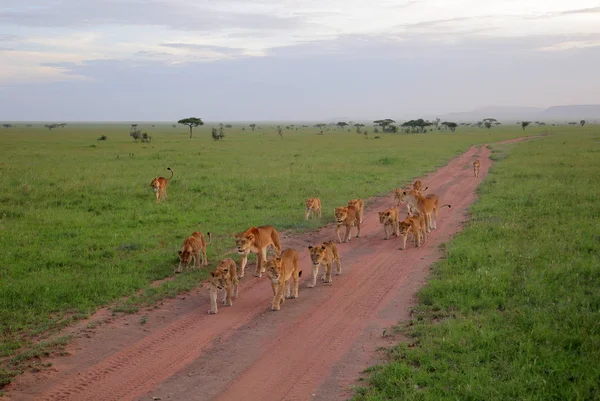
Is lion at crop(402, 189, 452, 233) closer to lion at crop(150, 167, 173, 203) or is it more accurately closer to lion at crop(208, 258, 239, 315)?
lion at crop(208, 258, 239, 315)

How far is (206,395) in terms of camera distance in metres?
6.39

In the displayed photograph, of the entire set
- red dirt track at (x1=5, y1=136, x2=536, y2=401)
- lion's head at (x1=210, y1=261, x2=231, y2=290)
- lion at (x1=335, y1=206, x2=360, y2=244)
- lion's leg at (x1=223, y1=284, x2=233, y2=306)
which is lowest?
red dirt track at (x1=5, y1=136, x2=536, y2=401)

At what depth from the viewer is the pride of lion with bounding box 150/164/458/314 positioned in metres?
9.31

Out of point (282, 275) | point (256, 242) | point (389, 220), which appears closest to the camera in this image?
point (282, 275)

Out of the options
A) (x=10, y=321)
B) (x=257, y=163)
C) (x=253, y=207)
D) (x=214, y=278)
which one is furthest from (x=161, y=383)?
(x=257, y=163)

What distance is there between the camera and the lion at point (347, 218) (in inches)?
549

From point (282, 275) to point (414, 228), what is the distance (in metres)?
5.29

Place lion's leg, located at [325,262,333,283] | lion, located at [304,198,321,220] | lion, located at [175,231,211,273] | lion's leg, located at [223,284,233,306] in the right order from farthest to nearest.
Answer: lion, located at [304,198,321,220]
lion, located at [175,231,211,273]
lion's leg, located at [325,262,333,283]
lion's leg, located at [223,284,233,306]

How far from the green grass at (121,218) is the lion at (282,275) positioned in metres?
2.13

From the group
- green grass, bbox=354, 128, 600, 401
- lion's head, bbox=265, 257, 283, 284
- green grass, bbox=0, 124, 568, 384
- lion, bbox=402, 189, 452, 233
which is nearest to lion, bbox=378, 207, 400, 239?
lion, bbox=402, 189, 452, 233

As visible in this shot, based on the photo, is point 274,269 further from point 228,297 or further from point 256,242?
point 256,242

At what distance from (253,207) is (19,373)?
41.7 ft

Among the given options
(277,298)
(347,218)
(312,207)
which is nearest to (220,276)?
(277,298)

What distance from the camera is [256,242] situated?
11195 millimetres
